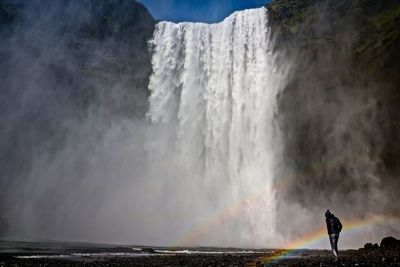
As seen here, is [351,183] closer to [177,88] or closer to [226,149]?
[226,149]

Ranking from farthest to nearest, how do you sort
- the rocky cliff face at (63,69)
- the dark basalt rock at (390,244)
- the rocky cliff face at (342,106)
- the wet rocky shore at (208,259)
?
the rocky cliff face at (63,69)
the rocky cliff face at (342,106)
the dark basalt rock at (390,244)
the wet rocky shore at (208,259)

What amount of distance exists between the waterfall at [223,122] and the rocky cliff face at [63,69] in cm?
522

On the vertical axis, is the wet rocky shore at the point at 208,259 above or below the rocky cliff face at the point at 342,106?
below

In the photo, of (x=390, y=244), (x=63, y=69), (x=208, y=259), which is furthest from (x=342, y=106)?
(x=63, y=69)

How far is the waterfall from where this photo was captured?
44.0 meters

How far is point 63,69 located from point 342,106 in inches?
1372

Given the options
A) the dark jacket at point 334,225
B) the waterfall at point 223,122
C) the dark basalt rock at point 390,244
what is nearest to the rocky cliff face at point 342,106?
the waterfall at point 223,122

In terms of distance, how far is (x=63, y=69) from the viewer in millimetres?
54219

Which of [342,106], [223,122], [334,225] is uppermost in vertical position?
[342,106]

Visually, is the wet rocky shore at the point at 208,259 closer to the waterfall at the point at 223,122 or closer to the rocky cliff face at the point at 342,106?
the rocky cliff face at the point at 342,106

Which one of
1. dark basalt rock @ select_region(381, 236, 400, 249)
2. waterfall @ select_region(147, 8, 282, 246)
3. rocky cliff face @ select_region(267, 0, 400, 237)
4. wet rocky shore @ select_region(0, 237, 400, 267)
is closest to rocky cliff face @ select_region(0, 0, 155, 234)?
waterfall @ select_region(147, 8, 282, 246)

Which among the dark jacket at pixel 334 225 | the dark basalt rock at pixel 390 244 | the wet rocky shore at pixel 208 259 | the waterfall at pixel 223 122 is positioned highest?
the waterfall at pixel 223 122

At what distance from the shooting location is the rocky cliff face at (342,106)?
133 feet

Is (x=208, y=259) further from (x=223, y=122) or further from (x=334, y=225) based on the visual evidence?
(x=223, y=122)
